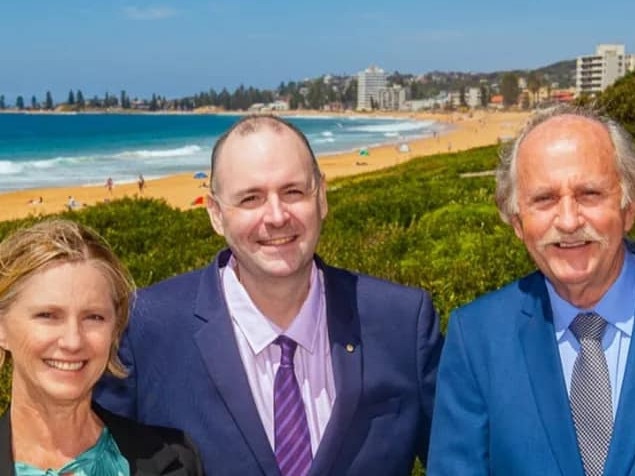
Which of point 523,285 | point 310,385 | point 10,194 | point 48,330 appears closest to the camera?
point 48,330

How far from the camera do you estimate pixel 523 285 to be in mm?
3123

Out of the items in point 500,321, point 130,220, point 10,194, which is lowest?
point 10,194

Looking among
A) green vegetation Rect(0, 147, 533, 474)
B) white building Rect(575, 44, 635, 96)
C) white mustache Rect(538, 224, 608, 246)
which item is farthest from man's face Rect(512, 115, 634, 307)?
white building Rect(575, 44, 635, 96)

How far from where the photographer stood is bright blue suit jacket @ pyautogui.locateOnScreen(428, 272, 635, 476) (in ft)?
9.27

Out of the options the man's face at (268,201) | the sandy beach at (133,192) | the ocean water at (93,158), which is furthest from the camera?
the ocean water at (93,158)

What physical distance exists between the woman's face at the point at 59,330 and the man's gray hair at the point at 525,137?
1.32m

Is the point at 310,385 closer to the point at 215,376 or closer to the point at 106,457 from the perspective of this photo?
the point at 215,376

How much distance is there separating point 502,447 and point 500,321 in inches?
16.3

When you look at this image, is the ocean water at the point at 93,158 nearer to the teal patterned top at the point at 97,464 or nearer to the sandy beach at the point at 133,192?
the sandy beach at the point at 133,192

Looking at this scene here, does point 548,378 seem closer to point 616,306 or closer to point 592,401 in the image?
point 592,401

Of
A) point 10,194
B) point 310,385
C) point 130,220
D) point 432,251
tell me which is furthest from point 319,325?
point 10,194

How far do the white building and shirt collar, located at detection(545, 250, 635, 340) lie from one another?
156 m

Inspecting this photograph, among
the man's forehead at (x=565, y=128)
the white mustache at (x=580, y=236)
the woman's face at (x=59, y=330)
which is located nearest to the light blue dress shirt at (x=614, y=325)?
the white mustache at (x=580, y=236)

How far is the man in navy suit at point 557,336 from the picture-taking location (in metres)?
2.78
